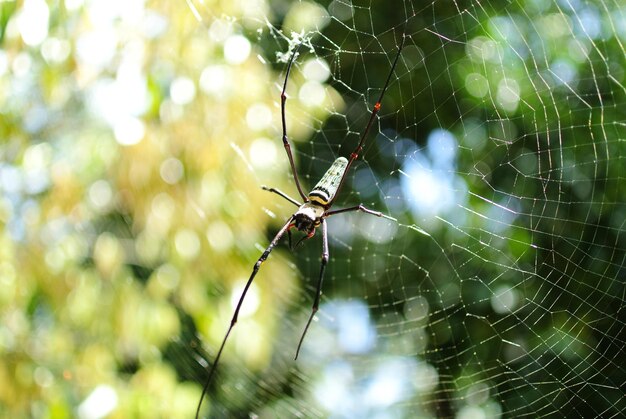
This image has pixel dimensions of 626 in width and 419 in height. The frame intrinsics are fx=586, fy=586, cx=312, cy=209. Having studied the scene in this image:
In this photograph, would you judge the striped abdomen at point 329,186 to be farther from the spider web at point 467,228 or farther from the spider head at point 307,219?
the spider web at point 467,228

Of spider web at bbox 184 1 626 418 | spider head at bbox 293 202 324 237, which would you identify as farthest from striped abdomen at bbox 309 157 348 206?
spider web at bbox 184 1 626 418

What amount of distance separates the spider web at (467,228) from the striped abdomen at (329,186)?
0.72 meters

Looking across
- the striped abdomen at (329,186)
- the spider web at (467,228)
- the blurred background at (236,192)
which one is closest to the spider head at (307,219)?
the striped abdomen at (329,186)

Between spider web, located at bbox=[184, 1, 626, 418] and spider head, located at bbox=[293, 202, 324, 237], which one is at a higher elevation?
spider head, located at bbox=[293, 202, 324, 237]

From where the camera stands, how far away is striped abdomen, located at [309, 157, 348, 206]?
2010 millimetres

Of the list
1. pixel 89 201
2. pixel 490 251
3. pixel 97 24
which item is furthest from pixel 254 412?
pixel 97 24

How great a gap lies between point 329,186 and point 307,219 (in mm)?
137

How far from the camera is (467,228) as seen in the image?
378cm

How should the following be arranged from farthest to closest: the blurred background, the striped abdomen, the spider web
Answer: the spider web
the blurred background
the striped abdomen

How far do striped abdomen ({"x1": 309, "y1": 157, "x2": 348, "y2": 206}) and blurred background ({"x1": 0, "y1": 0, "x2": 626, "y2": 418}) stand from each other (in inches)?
11.5

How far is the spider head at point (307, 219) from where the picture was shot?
202 centimetres

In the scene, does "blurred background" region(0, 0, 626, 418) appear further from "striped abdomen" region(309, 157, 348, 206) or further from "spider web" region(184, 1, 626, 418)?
"striped abdomen" region(309, 157, 348, 206)

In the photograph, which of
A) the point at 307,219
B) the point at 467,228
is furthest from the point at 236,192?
the point at 467,228

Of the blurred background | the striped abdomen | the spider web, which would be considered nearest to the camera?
the striped abdomen
